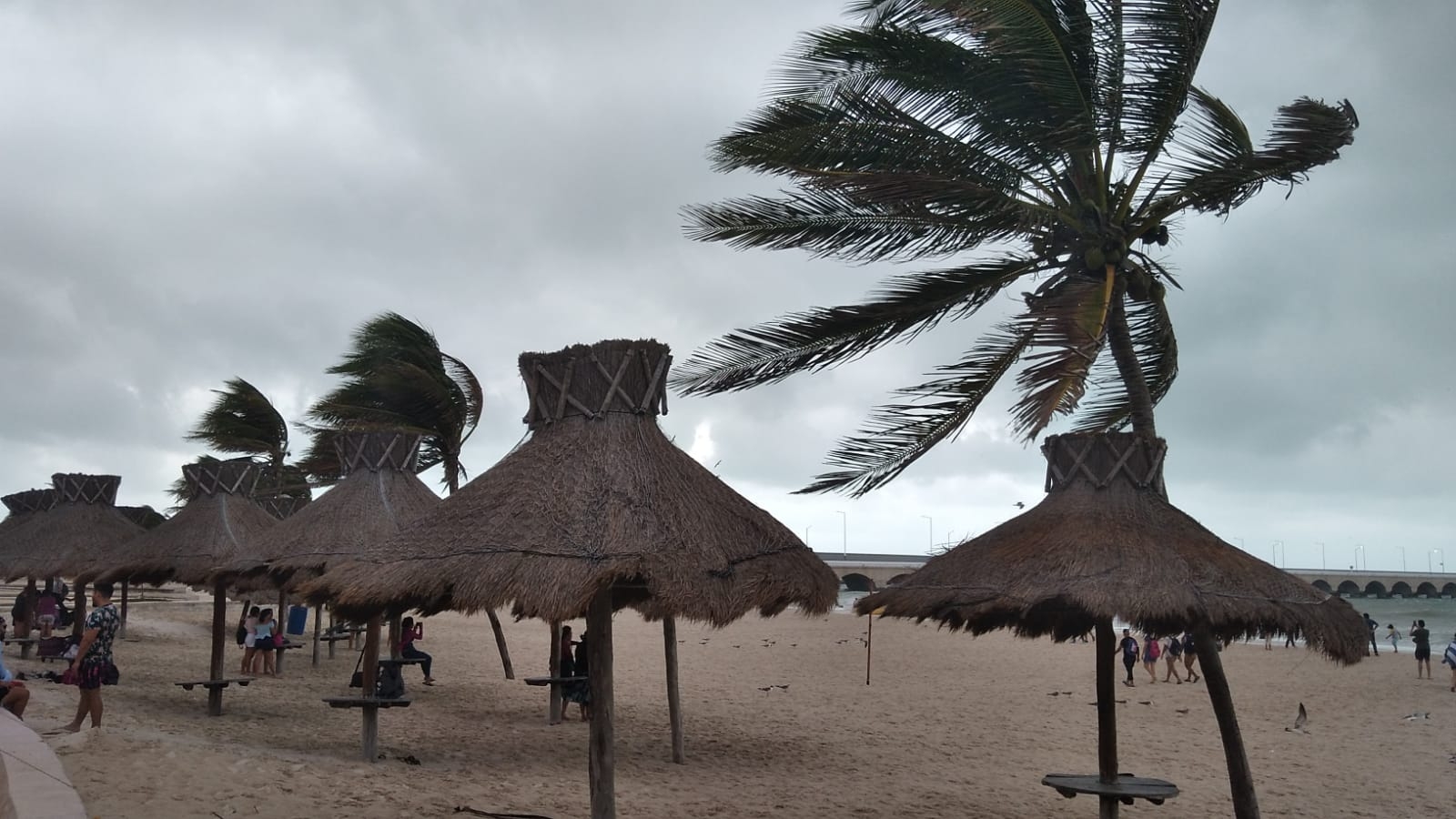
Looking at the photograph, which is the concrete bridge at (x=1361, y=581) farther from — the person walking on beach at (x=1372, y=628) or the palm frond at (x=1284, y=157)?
the palm frond at (x=1284, y=157)

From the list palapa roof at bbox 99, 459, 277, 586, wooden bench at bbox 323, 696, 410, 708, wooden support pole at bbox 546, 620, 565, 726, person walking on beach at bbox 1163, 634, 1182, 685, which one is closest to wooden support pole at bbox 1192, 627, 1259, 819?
wooden bench at bbox 323, 696, 410, 708

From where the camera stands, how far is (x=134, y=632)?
74.1ft

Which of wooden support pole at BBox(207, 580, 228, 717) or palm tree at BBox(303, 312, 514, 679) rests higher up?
palm tree at BBox(303, 312, 514, 679)

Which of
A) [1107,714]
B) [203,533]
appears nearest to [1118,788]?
[1107,714]

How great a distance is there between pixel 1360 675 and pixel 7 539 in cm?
2763

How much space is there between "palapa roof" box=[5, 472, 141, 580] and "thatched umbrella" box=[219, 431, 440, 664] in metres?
5.69

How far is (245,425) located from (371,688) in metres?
16.8

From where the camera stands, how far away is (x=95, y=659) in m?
8.84

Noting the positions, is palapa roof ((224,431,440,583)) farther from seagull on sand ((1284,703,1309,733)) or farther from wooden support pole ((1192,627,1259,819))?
seagull on sand ((1284,703,1309,733))

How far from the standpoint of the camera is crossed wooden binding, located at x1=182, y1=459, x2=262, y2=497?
14641mm

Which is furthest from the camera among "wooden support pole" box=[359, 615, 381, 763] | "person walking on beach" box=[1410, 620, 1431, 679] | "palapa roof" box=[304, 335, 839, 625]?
"person walking on beach" box=[1410, 620, 1431, 679]

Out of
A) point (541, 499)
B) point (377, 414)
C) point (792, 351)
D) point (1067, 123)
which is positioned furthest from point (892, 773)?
point (377, 414)

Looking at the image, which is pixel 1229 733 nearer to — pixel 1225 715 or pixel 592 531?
pixel 1225 715

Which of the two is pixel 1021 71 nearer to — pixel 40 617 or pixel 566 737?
pixel 566 737
